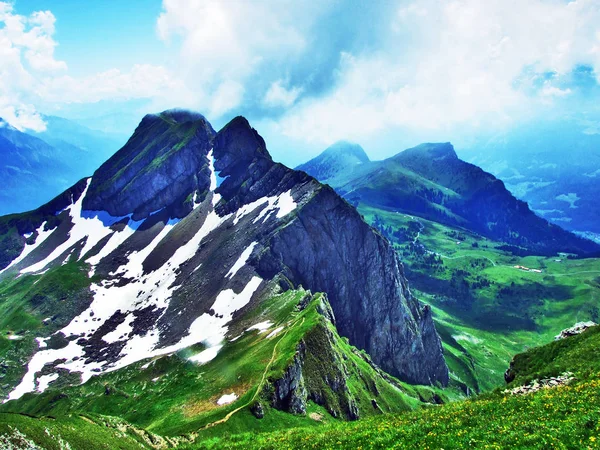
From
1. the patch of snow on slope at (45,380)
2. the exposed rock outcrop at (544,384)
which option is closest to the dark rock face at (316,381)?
the exposed rock outcrop at (544,384)

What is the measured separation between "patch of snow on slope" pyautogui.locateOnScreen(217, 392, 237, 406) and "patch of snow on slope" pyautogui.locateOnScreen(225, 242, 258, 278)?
3423 inches

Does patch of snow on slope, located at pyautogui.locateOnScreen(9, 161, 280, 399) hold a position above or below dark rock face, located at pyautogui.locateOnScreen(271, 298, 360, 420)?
above

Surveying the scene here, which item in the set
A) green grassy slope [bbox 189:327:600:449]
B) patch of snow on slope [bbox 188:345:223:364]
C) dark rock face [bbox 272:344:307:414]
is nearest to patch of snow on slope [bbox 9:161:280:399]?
patch of snow on slope [bbox 188:345:223:364]

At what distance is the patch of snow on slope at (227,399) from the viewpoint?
276ft

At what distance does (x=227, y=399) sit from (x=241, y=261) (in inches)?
3747

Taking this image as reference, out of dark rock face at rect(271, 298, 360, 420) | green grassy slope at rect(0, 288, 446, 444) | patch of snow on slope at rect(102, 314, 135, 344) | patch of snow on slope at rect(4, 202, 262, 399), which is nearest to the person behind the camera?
green grassy slope at rect(0, 288, 446, 444)

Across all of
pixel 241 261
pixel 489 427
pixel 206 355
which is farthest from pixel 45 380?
pixel 489 427

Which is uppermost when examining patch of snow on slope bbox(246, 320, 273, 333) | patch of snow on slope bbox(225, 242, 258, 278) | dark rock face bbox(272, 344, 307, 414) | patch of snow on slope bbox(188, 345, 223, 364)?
patch of snow on slope bbox(225, 242, 258, 278)

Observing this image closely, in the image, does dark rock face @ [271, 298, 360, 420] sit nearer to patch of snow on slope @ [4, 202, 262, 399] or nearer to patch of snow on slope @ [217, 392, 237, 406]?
patch of snow on slope @ [217, 392, 237, 406]

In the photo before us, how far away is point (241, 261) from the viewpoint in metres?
178

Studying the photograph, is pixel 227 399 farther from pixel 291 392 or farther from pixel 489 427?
pixel 489 427

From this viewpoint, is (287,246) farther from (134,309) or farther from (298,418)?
(298,418)

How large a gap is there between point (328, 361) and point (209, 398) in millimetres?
30594

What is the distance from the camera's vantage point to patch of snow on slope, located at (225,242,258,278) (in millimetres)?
174000
